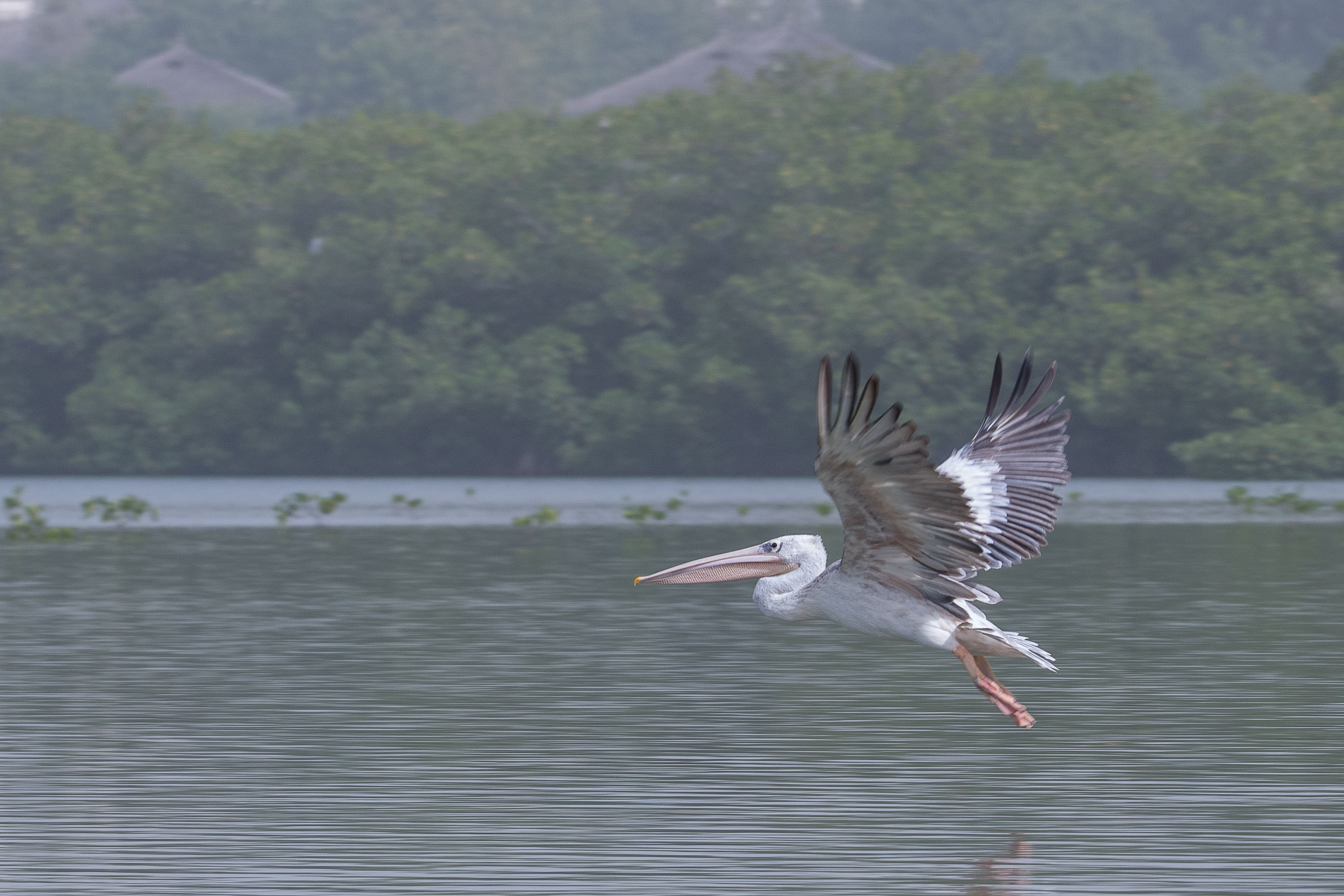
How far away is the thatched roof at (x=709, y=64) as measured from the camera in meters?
77.4

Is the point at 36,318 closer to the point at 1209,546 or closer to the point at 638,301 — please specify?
the point at 638,301

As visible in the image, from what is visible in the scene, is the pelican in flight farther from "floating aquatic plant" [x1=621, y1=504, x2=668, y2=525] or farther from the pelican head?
"floating aquatic plant" [x1=621, y1=504, x2=668, y2=525]

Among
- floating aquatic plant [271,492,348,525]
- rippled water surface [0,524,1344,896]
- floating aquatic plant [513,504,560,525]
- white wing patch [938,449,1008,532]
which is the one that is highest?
white wing patch [938,449,1008,532]

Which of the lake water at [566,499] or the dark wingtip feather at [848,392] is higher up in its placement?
the dark wingtip feather at [848,392]

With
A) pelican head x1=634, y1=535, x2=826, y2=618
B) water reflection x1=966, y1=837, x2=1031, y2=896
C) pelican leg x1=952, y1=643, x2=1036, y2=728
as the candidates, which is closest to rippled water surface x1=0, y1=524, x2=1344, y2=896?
water reflection x1=966, y1=837, x2=1031, y2=896

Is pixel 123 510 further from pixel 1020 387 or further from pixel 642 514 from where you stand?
pixel 1020 387

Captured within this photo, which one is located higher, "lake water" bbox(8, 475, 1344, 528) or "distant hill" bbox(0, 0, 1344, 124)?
"distant hill" bbox(0, 0, 1344, 124)

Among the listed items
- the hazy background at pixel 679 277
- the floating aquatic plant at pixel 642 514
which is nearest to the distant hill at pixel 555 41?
the hazy background at pixel 679 277

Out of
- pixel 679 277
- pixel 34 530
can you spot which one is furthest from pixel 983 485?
pixel 679 277

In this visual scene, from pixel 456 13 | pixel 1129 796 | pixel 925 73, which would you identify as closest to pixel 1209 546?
pixel 1129 796

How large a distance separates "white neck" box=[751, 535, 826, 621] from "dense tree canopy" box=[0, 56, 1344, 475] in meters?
30.1

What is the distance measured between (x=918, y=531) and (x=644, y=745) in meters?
2.10

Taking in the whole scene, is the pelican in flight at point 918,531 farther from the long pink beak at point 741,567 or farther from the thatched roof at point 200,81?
the thatched roof at point 200,81

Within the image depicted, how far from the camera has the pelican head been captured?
38.1 feet
